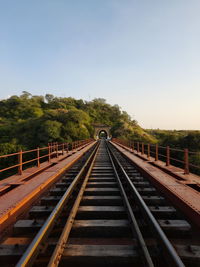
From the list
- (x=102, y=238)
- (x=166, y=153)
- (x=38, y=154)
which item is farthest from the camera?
(x=166, y=153)

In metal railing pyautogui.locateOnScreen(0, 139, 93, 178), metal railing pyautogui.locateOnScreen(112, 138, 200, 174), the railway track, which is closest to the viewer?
the railway track

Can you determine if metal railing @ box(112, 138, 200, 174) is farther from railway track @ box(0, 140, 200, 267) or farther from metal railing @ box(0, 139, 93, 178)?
metal railing @ box(0, 139, 93, 178)

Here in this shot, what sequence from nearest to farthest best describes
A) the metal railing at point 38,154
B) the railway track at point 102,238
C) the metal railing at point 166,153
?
the railway track at point 102,238, the metal railing at point 166,153, the metal railing at point 38,154

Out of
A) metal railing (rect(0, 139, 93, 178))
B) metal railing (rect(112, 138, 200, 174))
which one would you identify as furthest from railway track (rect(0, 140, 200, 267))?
metal railing (rect(0, 139, 93, 178))

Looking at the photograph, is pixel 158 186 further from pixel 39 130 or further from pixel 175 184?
pixel 39 130

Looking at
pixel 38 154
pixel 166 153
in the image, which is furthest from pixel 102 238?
pixel 166 153

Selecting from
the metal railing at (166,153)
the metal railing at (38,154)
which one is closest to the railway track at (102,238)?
the metal railing at (166,153)

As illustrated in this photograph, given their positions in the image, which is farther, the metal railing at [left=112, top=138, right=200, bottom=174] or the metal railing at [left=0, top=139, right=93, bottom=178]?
the metal railing at [left=0, top=139, right=93, bottom=178]

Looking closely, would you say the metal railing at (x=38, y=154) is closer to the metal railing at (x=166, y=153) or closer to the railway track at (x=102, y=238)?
the railway track at (x=102, y=238)

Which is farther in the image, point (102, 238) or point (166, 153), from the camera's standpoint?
point (166, 153)

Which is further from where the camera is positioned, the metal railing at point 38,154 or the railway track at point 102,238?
the metal railing at point 38,154

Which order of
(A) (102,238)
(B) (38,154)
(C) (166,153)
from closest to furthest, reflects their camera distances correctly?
1. (A) (102,238)
2. (B) (38,154)
3. (C) (166,153)

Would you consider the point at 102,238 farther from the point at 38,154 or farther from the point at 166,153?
the point at 166,153

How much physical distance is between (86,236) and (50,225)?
2.33ft
